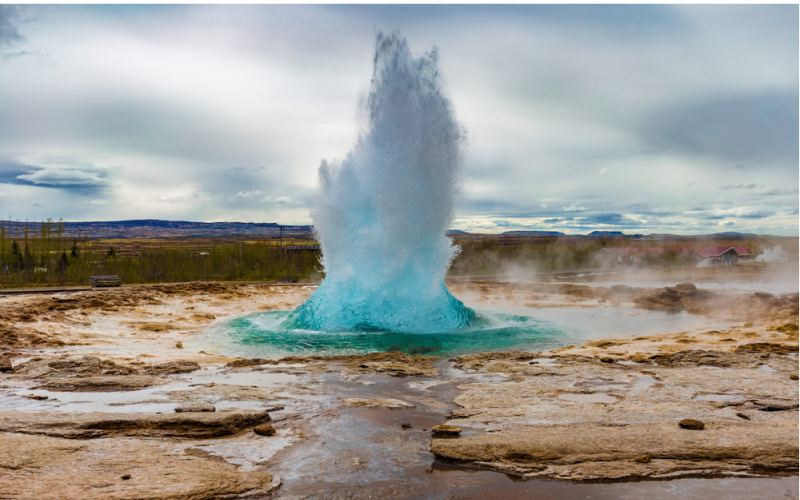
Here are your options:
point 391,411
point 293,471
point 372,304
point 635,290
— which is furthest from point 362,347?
point 635,290

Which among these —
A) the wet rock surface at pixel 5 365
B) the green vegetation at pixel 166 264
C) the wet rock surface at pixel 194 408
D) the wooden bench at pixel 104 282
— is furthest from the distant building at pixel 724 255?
the wet rock surface at pixel 5 365

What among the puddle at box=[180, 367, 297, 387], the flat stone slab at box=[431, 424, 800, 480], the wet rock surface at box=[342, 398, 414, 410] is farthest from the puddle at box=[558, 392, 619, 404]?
the puddle at box=[180, 367, 297, 387]

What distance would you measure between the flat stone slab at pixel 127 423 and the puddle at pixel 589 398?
385cm

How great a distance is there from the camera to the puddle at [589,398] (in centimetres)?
633

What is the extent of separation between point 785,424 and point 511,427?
9.41ft

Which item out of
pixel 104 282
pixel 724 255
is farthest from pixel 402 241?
pixel 724 255

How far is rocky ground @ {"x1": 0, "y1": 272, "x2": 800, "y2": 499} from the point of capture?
4023 millimetres

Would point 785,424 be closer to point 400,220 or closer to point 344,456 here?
point 344,456

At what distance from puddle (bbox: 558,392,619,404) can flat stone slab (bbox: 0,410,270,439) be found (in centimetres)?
385

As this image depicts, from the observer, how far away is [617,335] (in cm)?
1359

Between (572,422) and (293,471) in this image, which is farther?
(572,422)

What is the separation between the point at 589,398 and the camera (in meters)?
6.50

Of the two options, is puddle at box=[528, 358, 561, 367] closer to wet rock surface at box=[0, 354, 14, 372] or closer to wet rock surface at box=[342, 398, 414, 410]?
wet rock surface at box=[342, 398, 414, 410]

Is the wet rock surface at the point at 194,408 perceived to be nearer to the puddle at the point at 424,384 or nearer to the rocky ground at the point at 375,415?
the rocky ground at the point at 375,415
